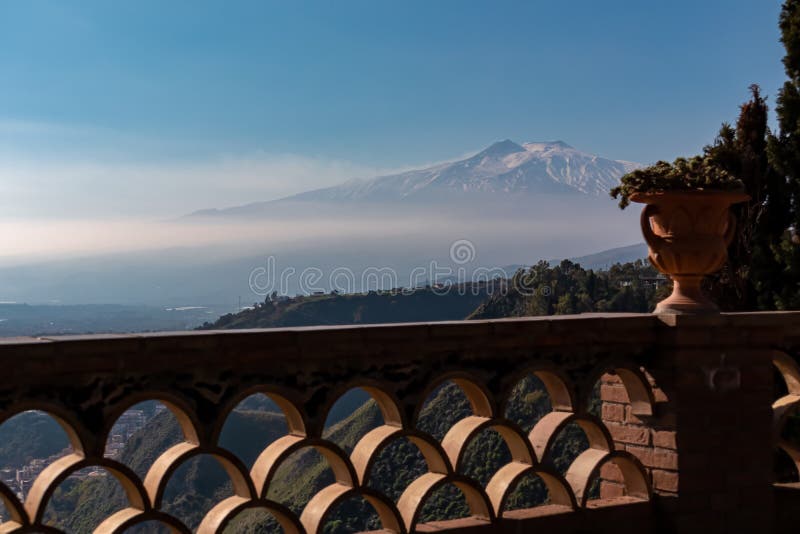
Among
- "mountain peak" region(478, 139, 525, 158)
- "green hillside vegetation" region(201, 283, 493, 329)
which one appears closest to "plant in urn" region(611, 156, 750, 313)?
"green hillside vegetation" region(201, 283, 493, 329)

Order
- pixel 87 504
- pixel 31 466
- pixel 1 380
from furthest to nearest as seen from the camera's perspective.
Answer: pixel 87 504
pixel 31 466
pixel 1 380

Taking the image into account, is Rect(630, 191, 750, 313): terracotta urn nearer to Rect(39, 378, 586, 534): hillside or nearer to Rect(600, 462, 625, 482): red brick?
Rect(600, 462, 625, 482): red brick

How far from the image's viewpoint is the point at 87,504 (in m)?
23.1

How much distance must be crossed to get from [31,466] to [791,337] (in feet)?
61.5

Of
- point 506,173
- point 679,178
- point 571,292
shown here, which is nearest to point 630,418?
point 679,178

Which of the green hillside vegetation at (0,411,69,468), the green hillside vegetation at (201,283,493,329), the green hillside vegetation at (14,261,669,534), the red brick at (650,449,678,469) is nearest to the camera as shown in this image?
the red brick at (650,449,678,469)

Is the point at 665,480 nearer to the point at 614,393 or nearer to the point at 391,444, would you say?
the point at 614,393

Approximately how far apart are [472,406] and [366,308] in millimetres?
29127

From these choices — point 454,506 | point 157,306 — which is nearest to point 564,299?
point 454,506

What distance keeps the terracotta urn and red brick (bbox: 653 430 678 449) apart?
2.34 feet

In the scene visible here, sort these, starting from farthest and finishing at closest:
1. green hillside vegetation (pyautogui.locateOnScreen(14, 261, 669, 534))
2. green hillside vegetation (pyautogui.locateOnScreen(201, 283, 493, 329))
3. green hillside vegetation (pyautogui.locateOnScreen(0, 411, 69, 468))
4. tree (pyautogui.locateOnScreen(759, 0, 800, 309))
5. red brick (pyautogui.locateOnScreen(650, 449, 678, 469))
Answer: green hillside vegetation (pyautogui.locateOnScreen(201, 283, 493, 329))
green hillside vegetation (pyautogui.locateOnScreen(0, 411, 69, 468))
green hillside vegetation (pyautogui.locateOnScreen(14, 261, 669, 534))
tree (pyautogui.locateOnScreen(759, 0, 800, 309))
red brick (pyautogui.locateOnScreen(650, 449, 678, 469))

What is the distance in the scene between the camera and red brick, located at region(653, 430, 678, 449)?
552 cm

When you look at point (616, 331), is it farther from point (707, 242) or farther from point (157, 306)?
point (157, 306)

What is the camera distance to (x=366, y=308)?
3422 cm
